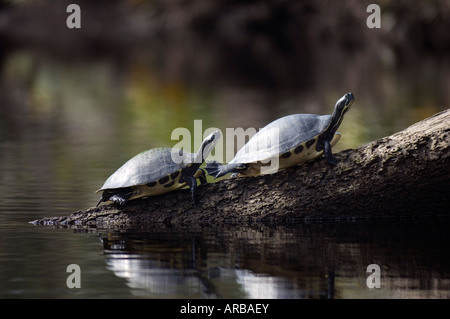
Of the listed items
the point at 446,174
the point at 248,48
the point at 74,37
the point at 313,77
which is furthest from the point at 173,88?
the point at 74,37

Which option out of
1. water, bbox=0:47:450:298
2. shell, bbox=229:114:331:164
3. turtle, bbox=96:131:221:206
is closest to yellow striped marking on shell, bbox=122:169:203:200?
turtle, bbox=96:131:221:206

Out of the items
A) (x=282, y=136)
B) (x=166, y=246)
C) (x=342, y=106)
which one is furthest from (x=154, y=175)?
(x=342, y=106)

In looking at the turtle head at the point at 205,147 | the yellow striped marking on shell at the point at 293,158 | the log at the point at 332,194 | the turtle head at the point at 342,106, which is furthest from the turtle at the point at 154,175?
the turtle head at the point at 342,106

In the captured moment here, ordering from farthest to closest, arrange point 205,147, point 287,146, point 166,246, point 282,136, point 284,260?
point 205,147
point 282,136
point 287,146
point 166,246
point 284,260

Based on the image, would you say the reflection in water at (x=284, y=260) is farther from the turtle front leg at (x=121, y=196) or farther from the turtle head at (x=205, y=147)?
the turtle head at (x=205, y=147)

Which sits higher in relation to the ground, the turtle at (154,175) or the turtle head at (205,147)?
the turtle head at (205,147)

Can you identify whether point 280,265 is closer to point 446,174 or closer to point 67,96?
point 446,174

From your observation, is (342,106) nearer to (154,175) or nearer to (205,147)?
(205,147)

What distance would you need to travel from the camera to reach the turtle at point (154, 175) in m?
8.15

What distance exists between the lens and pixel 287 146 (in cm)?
814

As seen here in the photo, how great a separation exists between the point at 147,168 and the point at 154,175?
0.43 feet

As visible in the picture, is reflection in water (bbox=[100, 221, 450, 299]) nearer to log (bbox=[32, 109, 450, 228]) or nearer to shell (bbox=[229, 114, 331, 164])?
log (bbox=[32, 109, 450, 228])

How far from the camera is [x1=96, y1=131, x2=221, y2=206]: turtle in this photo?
26.7 feet

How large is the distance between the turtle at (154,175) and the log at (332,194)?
6.9 inches
